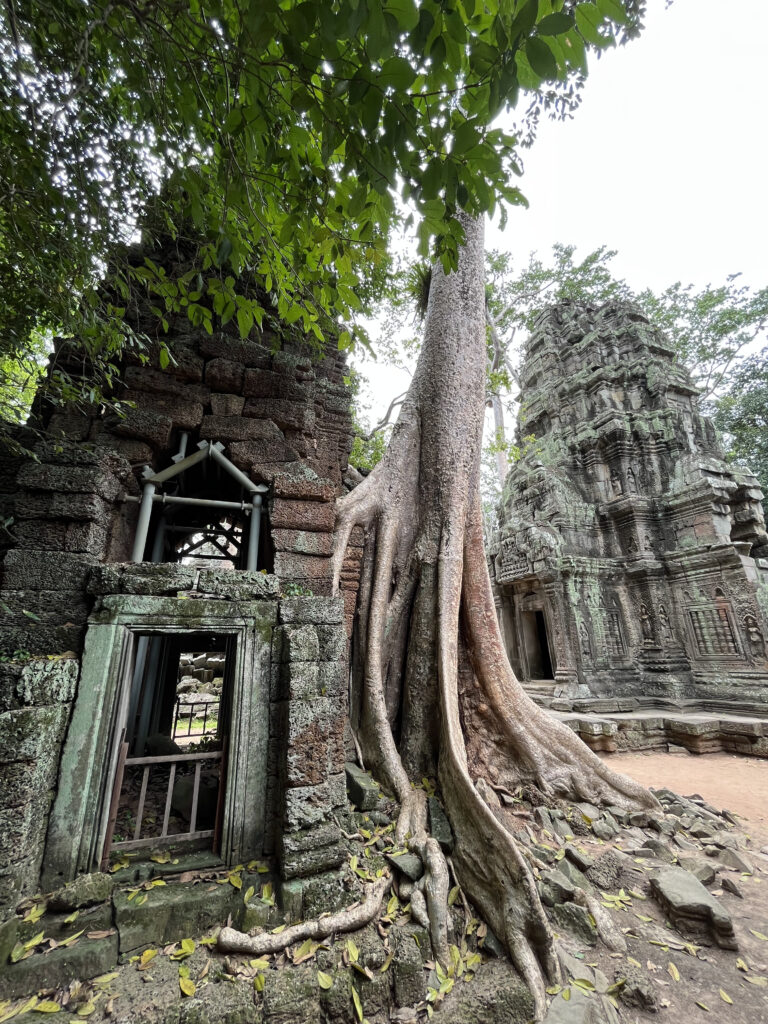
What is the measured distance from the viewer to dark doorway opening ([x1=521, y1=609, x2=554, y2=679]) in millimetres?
10773

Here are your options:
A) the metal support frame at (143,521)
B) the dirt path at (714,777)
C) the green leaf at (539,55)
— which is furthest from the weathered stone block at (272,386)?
the dirt path at (714,777)

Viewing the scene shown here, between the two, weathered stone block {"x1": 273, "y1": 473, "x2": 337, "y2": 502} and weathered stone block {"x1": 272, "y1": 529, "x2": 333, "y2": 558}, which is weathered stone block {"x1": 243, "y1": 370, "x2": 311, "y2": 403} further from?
weathered stone block {"x1": 272, "y1": 529, "x2": 333, "y2": 558}

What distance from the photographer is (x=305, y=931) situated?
207 centimetres

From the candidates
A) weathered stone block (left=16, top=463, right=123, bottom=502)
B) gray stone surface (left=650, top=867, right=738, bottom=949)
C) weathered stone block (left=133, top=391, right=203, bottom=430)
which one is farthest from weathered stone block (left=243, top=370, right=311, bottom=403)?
gray stone surface (left=650, top=867, right=738, bottom=949)

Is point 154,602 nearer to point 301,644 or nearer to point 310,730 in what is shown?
point 301,644

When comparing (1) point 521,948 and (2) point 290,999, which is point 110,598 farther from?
(1) point 521,948

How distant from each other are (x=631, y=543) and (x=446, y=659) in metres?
7.93

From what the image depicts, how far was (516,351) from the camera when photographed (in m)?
16.0

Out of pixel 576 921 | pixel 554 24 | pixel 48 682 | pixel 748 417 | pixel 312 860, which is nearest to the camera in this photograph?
pixel 554 24

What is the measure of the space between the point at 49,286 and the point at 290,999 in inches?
144

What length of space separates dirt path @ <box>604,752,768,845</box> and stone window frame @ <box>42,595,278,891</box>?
4278 mm

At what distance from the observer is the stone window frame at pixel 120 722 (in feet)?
7.09

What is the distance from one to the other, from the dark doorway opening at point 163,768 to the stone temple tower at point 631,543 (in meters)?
7.07

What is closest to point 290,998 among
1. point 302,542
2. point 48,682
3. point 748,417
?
point 48,682
